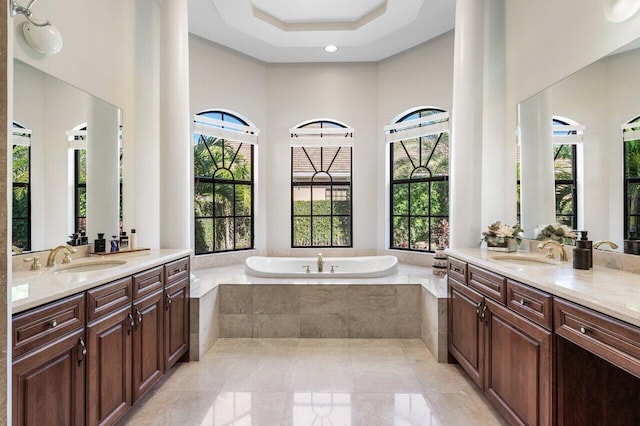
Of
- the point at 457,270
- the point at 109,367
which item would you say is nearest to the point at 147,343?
the point at 109,367

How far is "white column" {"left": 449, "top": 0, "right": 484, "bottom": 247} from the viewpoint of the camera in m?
2.87

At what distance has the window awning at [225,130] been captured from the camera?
13.1 feet

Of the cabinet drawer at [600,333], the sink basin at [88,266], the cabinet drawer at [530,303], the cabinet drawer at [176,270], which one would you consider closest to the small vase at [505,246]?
the cabinet drawer at [530,303]

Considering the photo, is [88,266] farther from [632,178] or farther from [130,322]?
[632,178]

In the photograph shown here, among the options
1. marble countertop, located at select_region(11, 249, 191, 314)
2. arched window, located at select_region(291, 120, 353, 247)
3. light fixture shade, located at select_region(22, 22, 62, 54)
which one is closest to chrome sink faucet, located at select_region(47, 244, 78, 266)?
marble countertop, located at select_region(11, 249, 191, 314)

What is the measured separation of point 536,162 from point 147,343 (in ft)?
9.88

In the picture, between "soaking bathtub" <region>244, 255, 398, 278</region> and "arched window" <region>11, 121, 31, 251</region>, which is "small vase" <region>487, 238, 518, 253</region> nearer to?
"soaking bathtub" <region>244, 255, 398, 278</region>

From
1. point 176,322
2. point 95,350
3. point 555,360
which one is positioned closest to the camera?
point 555,360

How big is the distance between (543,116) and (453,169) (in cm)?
78

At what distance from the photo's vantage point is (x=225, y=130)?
421cm

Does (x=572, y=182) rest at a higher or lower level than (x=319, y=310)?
higher

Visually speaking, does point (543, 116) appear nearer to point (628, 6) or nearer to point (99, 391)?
point (628, 6)

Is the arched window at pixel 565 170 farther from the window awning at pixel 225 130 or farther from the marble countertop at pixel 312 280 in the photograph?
the window awning at pixel 225 130

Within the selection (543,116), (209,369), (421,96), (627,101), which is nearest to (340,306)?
(209,369)
